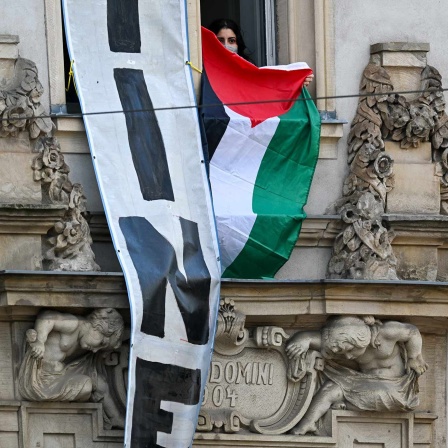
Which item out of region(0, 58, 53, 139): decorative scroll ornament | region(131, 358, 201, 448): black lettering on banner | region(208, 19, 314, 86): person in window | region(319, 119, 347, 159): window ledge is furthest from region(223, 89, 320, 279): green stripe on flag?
region(0, 58, 53, 139): decorative scroll ornament

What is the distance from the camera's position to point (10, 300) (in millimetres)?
20922

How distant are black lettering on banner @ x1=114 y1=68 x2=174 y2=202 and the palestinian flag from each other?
0.41 metres

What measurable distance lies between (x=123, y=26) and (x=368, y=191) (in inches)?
75.0

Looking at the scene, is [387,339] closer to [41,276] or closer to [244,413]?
[244,413]

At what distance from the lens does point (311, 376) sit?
21.7 metres

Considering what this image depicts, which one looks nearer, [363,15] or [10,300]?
[10,300]

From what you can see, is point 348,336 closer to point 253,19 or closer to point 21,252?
point 21,252

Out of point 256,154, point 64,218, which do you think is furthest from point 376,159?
point 64,218

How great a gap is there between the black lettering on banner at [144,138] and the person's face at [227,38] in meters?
0.81

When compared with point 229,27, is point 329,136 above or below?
below

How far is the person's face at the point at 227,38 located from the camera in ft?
72.7

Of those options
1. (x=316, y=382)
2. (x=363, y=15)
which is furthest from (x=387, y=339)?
(x=363, y=15)

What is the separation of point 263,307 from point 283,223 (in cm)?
58

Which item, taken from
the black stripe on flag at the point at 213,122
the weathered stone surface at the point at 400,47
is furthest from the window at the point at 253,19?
the black stripe on flag at the point at 213,122
